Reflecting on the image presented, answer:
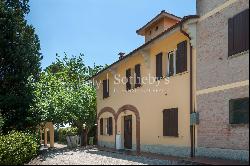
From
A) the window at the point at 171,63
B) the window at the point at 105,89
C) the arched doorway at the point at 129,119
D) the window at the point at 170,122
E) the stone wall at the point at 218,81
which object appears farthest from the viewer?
the window at the point at 105,89

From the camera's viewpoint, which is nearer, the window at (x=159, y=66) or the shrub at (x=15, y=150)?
the shrub at (x=15, y=150)

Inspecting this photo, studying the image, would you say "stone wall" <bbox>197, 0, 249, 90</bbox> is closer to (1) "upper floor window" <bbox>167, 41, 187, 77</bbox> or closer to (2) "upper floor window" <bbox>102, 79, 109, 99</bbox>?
(1) "upper floor window" <bbox>167, 41, 187, 77</bbox>

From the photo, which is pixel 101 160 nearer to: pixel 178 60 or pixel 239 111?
pixel 178 60

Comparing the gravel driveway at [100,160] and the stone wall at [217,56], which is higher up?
the stone wall at [217,56]

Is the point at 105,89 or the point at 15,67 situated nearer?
the point at 15,67

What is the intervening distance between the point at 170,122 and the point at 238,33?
5.55 metres

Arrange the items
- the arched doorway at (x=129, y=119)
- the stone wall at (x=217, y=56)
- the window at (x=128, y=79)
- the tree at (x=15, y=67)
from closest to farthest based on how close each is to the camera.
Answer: the stone wall at (x=217, y=56), the arched doorway at (x=129, y=119), the window at (x=128, y=79), the tree at (x=15, y=67)

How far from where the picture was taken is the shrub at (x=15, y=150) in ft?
49.1

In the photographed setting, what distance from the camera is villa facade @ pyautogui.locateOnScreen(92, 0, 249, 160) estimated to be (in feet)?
39.5

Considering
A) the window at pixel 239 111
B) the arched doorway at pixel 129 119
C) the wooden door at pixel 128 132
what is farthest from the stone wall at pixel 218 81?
the wooden door at pixel 128 132

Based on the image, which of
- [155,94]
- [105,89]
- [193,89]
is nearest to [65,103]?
[105,89]

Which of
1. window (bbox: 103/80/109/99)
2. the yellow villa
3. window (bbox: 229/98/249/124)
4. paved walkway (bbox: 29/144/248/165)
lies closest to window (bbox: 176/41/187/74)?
the yellow villa

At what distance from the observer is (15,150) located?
15.2m

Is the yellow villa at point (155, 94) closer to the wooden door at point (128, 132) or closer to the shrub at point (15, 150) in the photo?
the wooden door at point (128, 132)
